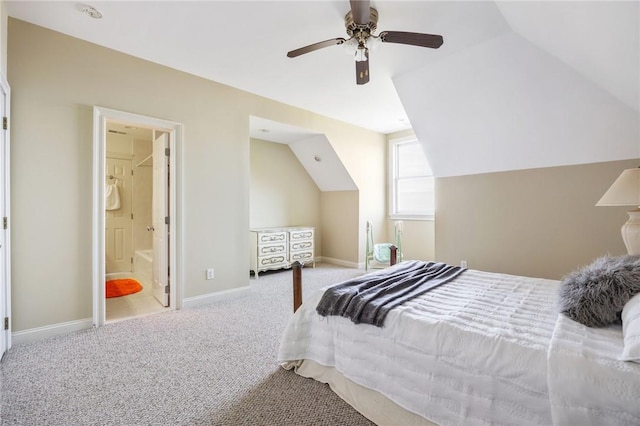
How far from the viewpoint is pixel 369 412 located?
161cm

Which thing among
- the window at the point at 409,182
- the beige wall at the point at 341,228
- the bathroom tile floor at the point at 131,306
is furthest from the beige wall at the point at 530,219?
the bathroom tile floor at the point at 131,306

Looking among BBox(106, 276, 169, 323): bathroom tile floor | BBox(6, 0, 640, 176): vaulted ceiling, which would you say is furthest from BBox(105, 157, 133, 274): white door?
BBox(6, 0, 640, 176): vaulted ceiling

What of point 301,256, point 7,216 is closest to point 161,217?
point 7,216

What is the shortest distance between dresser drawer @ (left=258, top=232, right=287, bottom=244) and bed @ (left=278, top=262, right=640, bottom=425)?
2912 mm

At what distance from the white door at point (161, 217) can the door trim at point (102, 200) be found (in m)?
0.08

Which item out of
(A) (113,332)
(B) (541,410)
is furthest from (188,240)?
(B) (541,410)

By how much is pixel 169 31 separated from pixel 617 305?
3.61 meters

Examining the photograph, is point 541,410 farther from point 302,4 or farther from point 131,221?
point 131,221

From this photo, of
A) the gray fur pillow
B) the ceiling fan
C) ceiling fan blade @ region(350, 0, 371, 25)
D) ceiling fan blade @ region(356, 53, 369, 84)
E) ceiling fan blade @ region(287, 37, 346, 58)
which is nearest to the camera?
the gray fur pillow

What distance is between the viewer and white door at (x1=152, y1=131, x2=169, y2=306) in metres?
3.37

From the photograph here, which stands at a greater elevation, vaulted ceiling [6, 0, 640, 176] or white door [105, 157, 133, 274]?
vaulted ceiling [6, 0, 640, 176]

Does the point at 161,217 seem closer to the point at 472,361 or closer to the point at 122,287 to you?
the point at 122,287

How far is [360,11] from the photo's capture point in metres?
1.94

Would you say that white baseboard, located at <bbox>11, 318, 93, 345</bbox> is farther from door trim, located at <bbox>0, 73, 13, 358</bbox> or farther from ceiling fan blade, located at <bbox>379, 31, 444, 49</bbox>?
ceiling fan blade, located at <bbox>379, 31, 444, 49</bbox>
